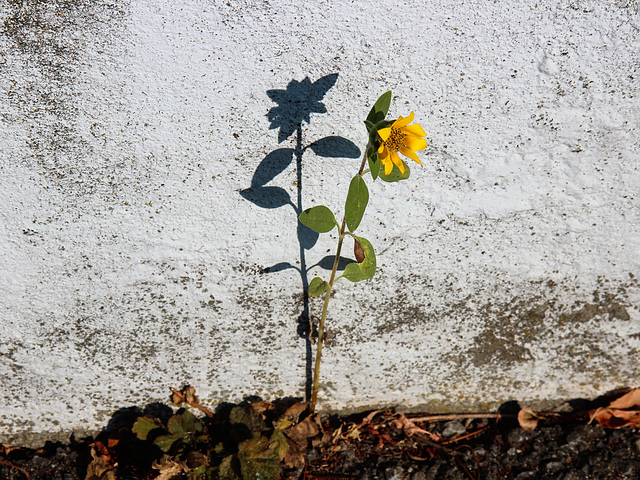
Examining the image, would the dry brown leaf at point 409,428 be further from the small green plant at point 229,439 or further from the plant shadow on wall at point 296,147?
the plant shadow on wall at point 296,147

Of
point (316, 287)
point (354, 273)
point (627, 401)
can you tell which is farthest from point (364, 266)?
point (627, 401)

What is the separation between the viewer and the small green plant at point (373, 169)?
90 centimetres

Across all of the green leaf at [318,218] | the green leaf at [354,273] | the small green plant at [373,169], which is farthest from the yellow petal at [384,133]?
the green leaf at [354,273]

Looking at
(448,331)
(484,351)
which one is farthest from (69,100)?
(484,351)

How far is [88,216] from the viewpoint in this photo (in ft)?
3.79

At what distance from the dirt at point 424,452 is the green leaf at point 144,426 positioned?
0.04 meters

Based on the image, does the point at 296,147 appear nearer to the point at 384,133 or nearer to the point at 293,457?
the point at 384,133

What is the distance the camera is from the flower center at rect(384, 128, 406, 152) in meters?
0.93

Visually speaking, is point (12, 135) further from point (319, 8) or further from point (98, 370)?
point (319, 8)

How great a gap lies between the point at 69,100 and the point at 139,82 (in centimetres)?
19

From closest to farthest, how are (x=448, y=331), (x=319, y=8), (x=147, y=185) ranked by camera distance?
(x=319, y=8) < (x=147, y=185) < (x=448, y=331)

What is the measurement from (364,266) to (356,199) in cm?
21

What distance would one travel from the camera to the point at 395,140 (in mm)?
936

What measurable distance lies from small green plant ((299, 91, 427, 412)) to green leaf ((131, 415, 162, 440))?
2.29ft
